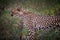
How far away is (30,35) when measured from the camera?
321 cm

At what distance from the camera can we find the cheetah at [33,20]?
3229 millimetres

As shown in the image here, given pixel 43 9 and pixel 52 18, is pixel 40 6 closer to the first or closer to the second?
pixel 43 9

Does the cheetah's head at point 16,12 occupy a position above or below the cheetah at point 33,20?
above

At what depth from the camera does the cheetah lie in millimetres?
3229

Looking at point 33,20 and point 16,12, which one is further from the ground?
point 16,12

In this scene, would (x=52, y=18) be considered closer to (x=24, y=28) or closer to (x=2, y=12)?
(x=24, y=28)

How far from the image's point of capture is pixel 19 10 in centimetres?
330

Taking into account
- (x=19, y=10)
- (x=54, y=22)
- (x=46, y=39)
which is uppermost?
(x=19, y=10)

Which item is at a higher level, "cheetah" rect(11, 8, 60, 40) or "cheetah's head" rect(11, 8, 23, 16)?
"cheetah's head" rect(11, 8, 23, 16)

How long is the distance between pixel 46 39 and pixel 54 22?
0.33 meters

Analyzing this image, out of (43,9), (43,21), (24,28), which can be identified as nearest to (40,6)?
(43,9)

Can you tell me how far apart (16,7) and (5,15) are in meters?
0.24

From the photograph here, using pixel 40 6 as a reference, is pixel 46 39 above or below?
below

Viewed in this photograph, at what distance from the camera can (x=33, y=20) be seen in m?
3.26
